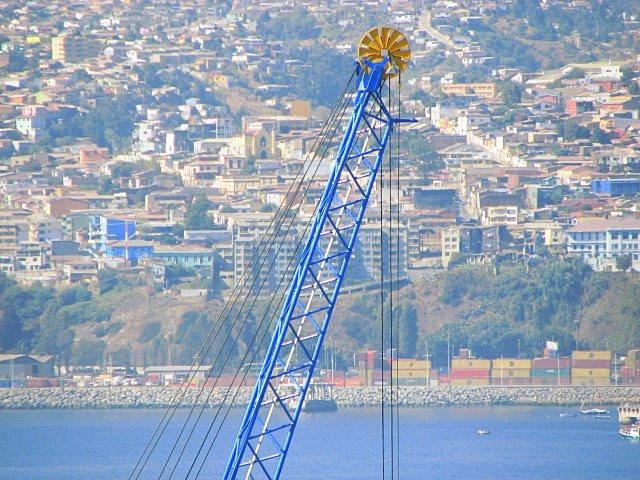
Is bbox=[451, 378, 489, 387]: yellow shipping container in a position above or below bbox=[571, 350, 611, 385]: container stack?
below

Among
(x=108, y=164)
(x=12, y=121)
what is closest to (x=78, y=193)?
(x=108, y=164)

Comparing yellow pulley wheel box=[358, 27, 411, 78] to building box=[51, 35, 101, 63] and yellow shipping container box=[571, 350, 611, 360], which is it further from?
building box=[51, 35, 101, 63]

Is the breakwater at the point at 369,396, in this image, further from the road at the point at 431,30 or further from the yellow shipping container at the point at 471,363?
the road at the point at 431,30

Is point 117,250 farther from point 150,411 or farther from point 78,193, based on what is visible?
point 150,411

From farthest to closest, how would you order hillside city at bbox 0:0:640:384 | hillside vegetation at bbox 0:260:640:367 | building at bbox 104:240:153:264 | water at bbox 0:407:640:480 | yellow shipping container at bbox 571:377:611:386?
building at bbox 104:240:153:264
hillside city at bbox 0:0:640:384
hillside vegetation at bbox 0:260:640:367
yellow shipping container at bbox 571:377:611:386
water at bbox 0:407:640:480

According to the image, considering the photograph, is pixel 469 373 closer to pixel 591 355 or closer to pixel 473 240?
pixel 591 355

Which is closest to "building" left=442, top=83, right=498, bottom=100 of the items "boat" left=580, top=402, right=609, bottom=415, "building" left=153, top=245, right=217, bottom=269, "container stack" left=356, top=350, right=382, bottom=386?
"building" left=153, top=245, right=217, bottom=269

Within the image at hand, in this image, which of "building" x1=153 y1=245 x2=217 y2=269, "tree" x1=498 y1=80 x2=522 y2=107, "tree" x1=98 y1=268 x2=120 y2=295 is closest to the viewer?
"tree" x1=98 y1=268 x2=120 y2=295
